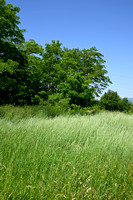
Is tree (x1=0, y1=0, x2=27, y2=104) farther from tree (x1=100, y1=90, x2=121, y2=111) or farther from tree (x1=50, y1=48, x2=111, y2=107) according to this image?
tree (x1=100, y1=90, x2=121, y2=111)

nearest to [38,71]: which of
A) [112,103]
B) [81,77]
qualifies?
[81,77]

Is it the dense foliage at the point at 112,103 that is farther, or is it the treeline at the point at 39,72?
the dense foliage at the point at 112,103

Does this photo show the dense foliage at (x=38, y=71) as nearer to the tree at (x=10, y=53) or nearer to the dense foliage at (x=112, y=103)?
the tree at (x=10, y=53)

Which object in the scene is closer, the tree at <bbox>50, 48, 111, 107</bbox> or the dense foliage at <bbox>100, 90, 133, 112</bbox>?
the tree at <bbox>50, 48, 111, 107</bbox>

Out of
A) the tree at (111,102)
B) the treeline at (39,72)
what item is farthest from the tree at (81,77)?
the tree at (111,102)

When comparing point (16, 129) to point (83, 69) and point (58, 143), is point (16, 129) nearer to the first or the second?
point (58, 143)

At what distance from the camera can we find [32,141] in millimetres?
3574

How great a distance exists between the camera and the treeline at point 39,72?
12.4 metres

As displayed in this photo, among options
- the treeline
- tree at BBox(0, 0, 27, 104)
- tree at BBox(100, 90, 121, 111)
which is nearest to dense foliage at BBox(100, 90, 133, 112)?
tree at BBox(100, 90, 121, 111)

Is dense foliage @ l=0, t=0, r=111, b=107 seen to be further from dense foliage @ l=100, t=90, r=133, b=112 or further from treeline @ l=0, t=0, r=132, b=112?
dense foliage @ l=100, t=90, r=133, b=112

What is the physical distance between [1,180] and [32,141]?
1655 mm

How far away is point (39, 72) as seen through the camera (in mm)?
17625

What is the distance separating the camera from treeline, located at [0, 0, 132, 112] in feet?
40.6

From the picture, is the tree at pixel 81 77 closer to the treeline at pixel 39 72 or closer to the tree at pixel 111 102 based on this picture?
the treeline at pixel 39 72
